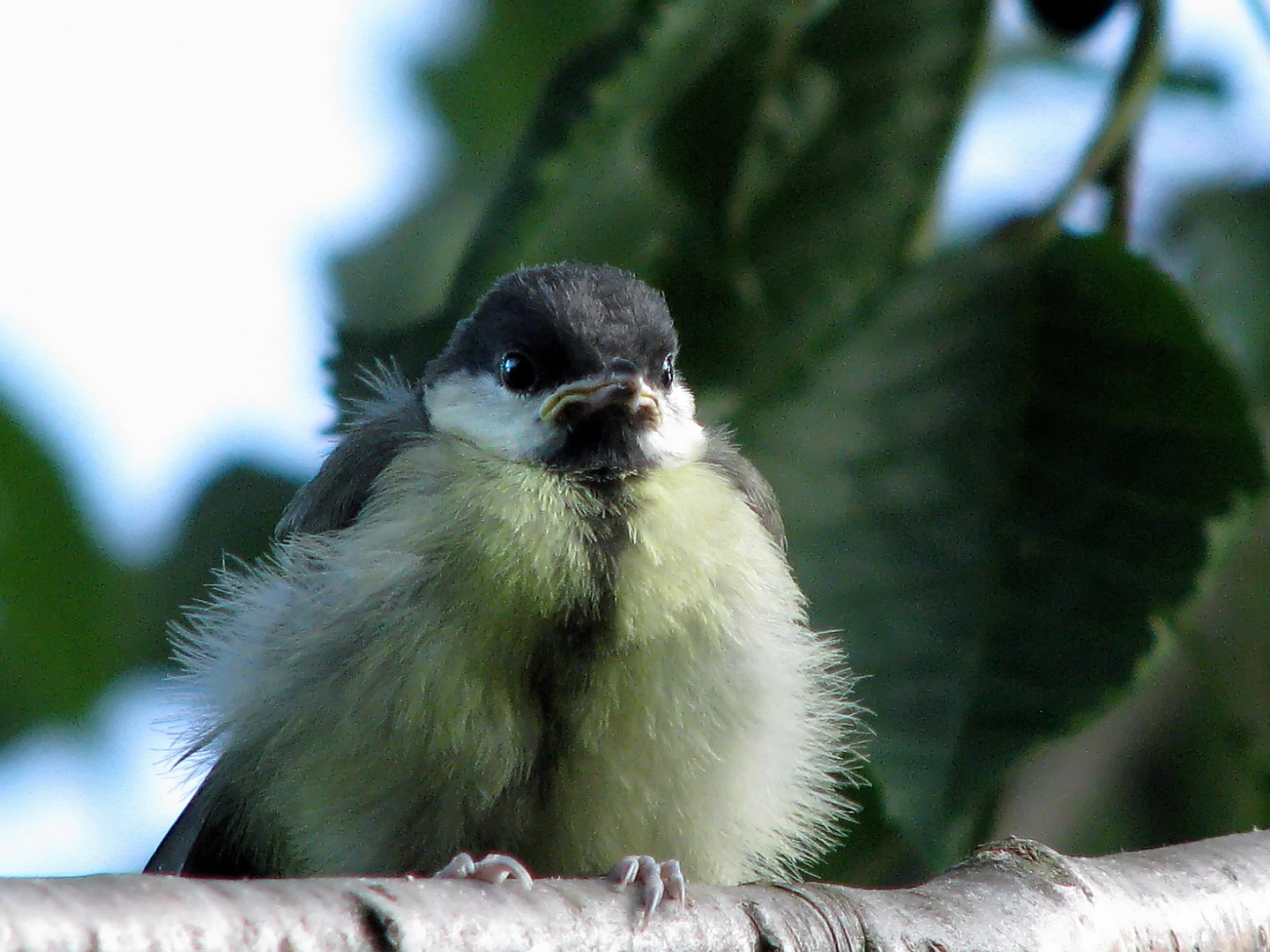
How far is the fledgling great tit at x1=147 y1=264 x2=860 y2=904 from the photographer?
4.90ft

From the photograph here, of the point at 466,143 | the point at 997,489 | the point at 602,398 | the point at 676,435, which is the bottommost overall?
the point at 997,489

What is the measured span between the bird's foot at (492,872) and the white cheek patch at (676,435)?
0.59 metres

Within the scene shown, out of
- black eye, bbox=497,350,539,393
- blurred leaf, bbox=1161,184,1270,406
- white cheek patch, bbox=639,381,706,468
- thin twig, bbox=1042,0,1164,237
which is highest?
black eye, bbox=497,350,539,393

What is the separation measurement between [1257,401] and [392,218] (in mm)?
1221

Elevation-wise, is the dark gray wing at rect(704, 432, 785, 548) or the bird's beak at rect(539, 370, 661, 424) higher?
the bird's beak at rect(539, 370, 661, 424)

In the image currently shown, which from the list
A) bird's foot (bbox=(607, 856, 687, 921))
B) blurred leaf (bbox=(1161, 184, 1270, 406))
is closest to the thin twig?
blurred leaf (bbox=(1161, 184, 1270, 406))

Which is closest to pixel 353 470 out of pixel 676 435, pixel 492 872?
pixel 676 435

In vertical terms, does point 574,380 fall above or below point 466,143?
below

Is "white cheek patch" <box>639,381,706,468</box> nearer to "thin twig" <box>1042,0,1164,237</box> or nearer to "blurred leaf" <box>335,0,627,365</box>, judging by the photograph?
"blurred leaf" <box>335,0,627,365</box>

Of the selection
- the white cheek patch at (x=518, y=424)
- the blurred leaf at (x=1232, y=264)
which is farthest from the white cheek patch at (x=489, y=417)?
the blurred leaf at (x=1232, y=264)

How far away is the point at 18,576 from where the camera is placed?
1.75m

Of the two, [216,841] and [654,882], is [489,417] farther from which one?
[654,882]

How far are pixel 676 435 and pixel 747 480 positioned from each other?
0.12m

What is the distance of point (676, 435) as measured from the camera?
5.74 ft
